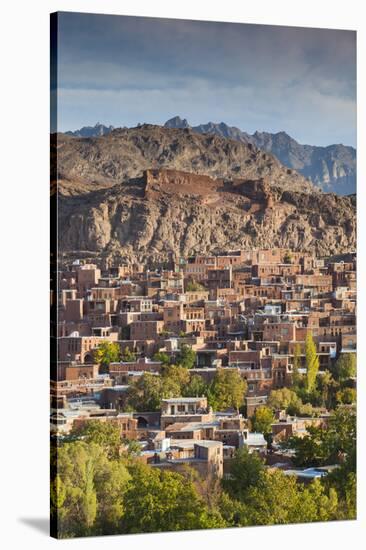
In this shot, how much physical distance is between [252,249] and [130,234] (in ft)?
3.34

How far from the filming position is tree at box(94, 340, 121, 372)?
11.4 m

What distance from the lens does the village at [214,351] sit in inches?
446

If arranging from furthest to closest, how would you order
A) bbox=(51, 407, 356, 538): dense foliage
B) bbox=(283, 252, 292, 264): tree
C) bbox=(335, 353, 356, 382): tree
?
1. bbox=(283, 252, 292, 264): tree
2. bbox=(335, 353, 356, 382): tree
3. bbox=(51, 407, 356, 538): dense foliage

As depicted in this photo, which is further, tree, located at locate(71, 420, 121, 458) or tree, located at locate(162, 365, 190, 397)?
tree, located at locate(162, 365, 190, 397)

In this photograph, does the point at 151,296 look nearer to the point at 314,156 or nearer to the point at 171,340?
the point at 171,340

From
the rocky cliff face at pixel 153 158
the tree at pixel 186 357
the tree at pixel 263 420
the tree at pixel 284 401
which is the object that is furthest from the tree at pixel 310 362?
the rocky cliff face at pixel 153 158

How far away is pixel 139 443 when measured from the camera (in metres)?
→ 11.2

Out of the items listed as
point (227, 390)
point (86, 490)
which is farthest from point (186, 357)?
point (86, 490)

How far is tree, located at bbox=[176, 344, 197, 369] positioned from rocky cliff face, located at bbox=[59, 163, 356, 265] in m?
0.73

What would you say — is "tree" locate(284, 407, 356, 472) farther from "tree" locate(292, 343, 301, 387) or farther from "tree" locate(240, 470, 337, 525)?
"tree" locate(292, 343, 301, 387)

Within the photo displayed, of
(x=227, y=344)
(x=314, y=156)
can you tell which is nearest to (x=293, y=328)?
(x=227, y=344)

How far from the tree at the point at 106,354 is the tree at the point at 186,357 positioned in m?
0.49

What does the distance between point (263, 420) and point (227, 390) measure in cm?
37

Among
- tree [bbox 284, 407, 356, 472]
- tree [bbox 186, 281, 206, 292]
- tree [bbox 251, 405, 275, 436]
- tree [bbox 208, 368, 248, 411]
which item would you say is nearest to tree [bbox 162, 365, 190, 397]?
tree [bbox 208, 368, 248, 411]
